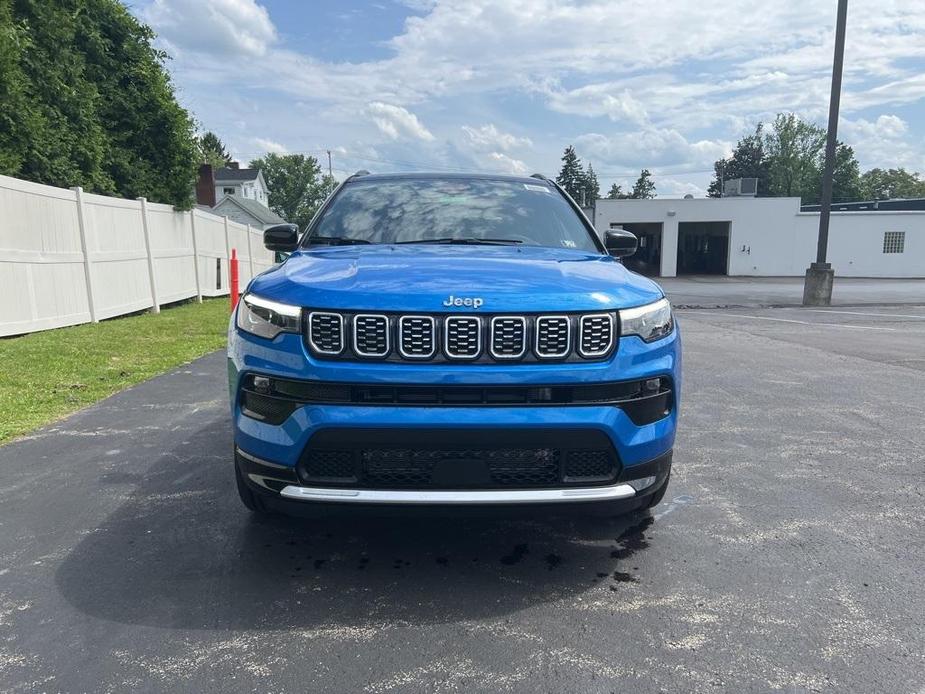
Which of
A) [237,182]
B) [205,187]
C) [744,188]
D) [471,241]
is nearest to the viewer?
[471,241]

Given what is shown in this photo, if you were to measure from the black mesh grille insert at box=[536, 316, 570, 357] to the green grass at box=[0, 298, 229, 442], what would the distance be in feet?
13.9

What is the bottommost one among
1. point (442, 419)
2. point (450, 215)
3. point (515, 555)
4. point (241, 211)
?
point (515, 555)

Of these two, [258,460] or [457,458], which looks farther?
[258,460]

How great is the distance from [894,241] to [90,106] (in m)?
41.0

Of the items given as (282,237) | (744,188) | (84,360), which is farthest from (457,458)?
(744,188)

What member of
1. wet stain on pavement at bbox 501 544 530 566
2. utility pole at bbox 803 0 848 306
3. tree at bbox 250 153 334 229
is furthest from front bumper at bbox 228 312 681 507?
tree at bbox 250 153 334 229

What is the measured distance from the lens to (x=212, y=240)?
59.2 feet

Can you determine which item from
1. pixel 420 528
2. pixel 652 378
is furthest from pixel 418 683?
pixel 652 378

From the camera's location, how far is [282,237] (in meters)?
3.97

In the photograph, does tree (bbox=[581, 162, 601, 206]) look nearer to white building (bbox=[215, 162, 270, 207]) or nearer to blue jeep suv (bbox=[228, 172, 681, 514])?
white building (bbox=[215, 162, 270, 207])

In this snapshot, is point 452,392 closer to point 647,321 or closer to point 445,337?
point 445,337

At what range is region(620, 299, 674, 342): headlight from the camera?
2623 mm

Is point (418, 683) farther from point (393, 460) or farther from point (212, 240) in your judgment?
Answer: point (212, 240)

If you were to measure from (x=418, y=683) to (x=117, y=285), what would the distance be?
1190 cm
